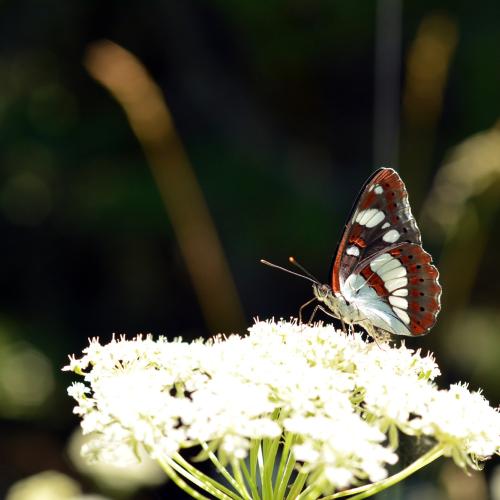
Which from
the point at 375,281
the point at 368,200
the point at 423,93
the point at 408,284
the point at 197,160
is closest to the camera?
the point at 368,200

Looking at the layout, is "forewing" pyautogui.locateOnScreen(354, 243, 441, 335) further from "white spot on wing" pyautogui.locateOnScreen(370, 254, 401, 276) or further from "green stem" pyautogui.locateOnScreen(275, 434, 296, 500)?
"green stem" pyautogui.locateOnScreen(275, 434, 296, 500)

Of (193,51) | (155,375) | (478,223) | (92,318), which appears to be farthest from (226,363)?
(193,51)

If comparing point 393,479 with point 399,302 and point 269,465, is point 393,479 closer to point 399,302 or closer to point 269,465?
point 269,465

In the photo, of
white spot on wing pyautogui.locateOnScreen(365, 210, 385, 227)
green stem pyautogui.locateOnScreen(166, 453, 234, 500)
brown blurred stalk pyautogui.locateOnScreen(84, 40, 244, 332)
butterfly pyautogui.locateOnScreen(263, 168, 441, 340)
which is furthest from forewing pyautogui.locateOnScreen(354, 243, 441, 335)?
brown blurred stalk pyautogui.locateOnScreen(84, 40, 244, 332)

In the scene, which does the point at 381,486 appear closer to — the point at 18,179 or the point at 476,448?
the point at 476,448

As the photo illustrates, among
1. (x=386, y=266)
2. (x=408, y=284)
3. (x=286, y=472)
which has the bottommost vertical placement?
(x=286, y=472)

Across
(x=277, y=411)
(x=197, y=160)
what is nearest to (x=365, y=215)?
(x=277, y=411)
